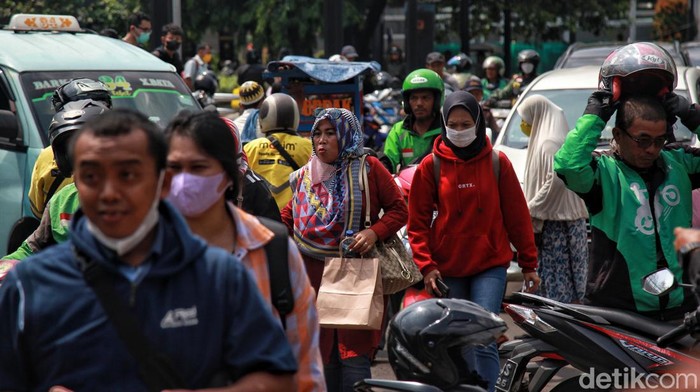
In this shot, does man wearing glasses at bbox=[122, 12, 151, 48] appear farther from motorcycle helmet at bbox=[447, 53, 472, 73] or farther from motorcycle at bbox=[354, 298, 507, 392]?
motorcycle at bbox=[354, 298, 507, 392]

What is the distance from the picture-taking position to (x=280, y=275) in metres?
3.44

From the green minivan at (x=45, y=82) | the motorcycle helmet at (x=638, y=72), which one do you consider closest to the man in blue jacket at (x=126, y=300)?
the motorcycle helmet at (x=638, y=72)

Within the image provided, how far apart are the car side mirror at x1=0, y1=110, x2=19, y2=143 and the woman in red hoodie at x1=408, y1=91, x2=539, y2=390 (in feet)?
10.4

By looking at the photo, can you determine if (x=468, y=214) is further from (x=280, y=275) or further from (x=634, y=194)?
(x=280, y=275)

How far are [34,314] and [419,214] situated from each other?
3.87 m

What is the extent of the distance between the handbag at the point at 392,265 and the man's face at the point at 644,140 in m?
1.48

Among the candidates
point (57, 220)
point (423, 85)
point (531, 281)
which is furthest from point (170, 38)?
point (57, 220)

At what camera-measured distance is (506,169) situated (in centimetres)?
639

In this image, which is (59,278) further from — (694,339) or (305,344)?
(694,339)

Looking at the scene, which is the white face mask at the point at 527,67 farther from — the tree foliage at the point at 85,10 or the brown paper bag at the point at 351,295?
the brown paper bag at the point at 351,295

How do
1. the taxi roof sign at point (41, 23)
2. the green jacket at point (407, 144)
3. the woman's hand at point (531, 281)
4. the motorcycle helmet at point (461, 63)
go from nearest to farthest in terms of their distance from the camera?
the woman's hand at point (531, 281) < the green jacket at point (407, 144) < the taxi roof sign at point (41, 23) < the motorcycle helmet at point (461, 63)

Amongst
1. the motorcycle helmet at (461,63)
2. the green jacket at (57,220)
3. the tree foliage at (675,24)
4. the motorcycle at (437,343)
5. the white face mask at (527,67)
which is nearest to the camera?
the motorcycle at (437,343)

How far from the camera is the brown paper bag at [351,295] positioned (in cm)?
613

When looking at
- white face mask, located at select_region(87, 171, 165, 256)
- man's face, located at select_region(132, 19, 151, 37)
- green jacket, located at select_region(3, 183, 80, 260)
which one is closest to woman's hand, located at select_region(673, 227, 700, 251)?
white face mask, located at select_region(87, 171, 165, 256)
